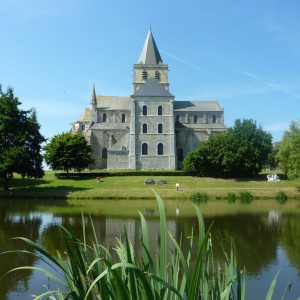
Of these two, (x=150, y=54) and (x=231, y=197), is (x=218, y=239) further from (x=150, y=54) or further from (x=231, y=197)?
(x=150, y=54)

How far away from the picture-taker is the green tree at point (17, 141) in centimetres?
3862

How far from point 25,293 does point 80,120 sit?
6794cm

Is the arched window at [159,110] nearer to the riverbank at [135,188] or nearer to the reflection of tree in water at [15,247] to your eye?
the riverbank at [135,188]

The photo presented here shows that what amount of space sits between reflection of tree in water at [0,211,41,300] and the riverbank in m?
13.5

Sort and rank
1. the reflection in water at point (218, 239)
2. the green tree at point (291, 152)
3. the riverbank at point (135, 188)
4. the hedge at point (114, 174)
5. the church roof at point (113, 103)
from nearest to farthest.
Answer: the reflection in water at point (218, 239), the riverbank at point (135, 188), the green tree at point (291, 152), the hedge at point (114, 174), the church roof at point (113, 103)

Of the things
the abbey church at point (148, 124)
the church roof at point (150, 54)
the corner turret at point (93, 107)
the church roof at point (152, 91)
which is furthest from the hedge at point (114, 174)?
the church roof at point (150, 54)

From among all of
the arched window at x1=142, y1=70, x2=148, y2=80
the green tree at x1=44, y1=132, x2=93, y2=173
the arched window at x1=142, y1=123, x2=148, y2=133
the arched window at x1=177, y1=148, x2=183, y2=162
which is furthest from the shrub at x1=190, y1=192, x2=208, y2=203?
the arched window at x1=142, y1=70, x2=148, y2=80

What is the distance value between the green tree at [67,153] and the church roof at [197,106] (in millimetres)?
25433

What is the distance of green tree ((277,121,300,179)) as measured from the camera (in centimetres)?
3883

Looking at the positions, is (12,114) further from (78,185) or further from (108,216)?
(108,216)

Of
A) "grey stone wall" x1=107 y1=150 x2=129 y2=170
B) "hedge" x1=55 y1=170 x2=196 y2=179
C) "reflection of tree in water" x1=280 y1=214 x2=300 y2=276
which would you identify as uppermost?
"grey stone wall" x1=107 y1=150 x2=129 y2=170

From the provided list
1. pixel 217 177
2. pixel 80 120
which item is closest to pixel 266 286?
pixel 217 177

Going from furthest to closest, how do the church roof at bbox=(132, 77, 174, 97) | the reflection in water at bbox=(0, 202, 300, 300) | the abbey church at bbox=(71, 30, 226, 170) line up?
the church roof at bbox=(132, 77, 174, 97), the abbey church at bbox=(71, 30, 226, 170), the reflection in water at bbox=(0, 202, 300, 300)

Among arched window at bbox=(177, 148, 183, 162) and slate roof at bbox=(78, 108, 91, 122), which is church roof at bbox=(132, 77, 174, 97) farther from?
slate roof at bbox=(78, 108, 91, 122)
